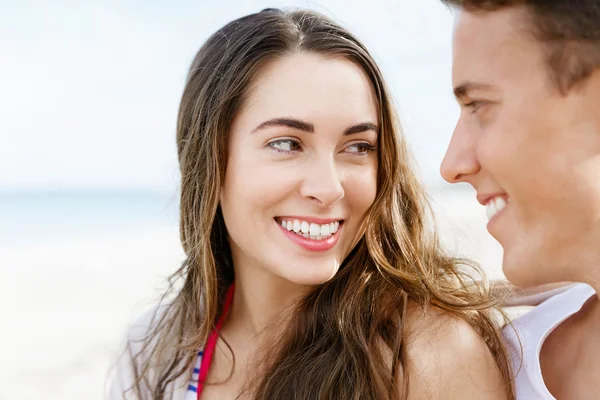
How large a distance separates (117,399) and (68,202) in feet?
61.6

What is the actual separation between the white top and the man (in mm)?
167

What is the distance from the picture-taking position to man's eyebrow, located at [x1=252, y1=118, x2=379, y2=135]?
2.91 m

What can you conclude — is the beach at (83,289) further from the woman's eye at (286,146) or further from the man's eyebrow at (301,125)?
the woman's eye at (286,146)

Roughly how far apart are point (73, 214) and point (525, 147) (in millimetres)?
18987

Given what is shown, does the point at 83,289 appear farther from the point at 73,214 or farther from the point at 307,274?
the point at 73,214

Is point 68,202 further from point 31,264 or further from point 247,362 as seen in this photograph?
point 247,362

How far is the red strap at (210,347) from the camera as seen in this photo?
336 cm

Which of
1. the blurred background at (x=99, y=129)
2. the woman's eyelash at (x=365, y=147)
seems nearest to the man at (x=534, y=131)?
the woman's eyelash at (x=365, y=147)

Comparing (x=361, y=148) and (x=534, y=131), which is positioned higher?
(x=361, y=148)

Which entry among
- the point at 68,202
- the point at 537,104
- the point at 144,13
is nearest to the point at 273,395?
the point at 537,104

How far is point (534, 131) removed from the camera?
2.04 metres

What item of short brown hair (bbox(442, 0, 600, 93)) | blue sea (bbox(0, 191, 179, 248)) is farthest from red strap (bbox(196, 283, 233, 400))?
blue sea (bbox(0, 191, 179, 248))

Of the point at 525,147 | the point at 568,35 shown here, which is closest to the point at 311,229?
the point at 525,147

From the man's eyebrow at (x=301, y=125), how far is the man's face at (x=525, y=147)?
733mm
